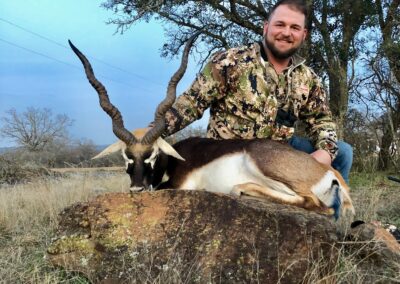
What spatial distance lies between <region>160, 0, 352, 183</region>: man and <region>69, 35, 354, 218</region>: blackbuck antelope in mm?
388

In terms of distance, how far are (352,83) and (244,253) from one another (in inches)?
437

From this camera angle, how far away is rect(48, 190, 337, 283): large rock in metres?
2.61

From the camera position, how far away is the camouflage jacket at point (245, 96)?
4273mm

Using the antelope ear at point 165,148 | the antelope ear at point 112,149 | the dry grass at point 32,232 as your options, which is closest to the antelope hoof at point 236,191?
the antelope ear at point 165,148

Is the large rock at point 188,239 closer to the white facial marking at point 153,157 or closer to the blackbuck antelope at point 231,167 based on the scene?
the blackbuck antelope at point 231,167

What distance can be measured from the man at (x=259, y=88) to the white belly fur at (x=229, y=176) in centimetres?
51

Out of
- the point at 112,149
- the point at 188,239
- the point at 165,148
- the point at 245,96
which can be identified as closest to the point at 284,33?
the point at 245,96

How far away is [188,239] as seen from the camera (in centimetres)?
274

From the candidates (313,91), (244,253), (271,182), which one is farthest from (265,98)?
(244,253)

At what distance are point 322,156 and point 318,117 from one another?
56 cm

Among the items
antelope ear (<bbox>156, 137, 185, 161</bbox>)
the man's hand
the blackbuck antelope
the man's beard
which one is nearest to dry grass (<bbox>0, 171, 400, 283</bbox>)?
the blackbuck antelope

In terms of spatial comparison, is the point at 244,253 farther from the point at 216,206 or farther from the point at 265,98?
the point at 265,98

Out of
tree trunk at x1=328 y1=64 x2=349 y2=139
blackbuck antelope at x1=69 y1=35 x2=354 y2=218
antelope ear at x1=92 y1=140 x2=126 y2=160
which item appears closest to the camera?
blackbuck antelope at x1=69 y1=35 x2=354 y2=218

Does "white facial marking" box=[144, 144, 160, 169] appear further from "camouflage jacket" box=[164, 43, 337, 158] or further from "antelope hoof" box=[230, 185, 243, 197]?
"antelope hoof" box=[230, 185, 243, 197]
